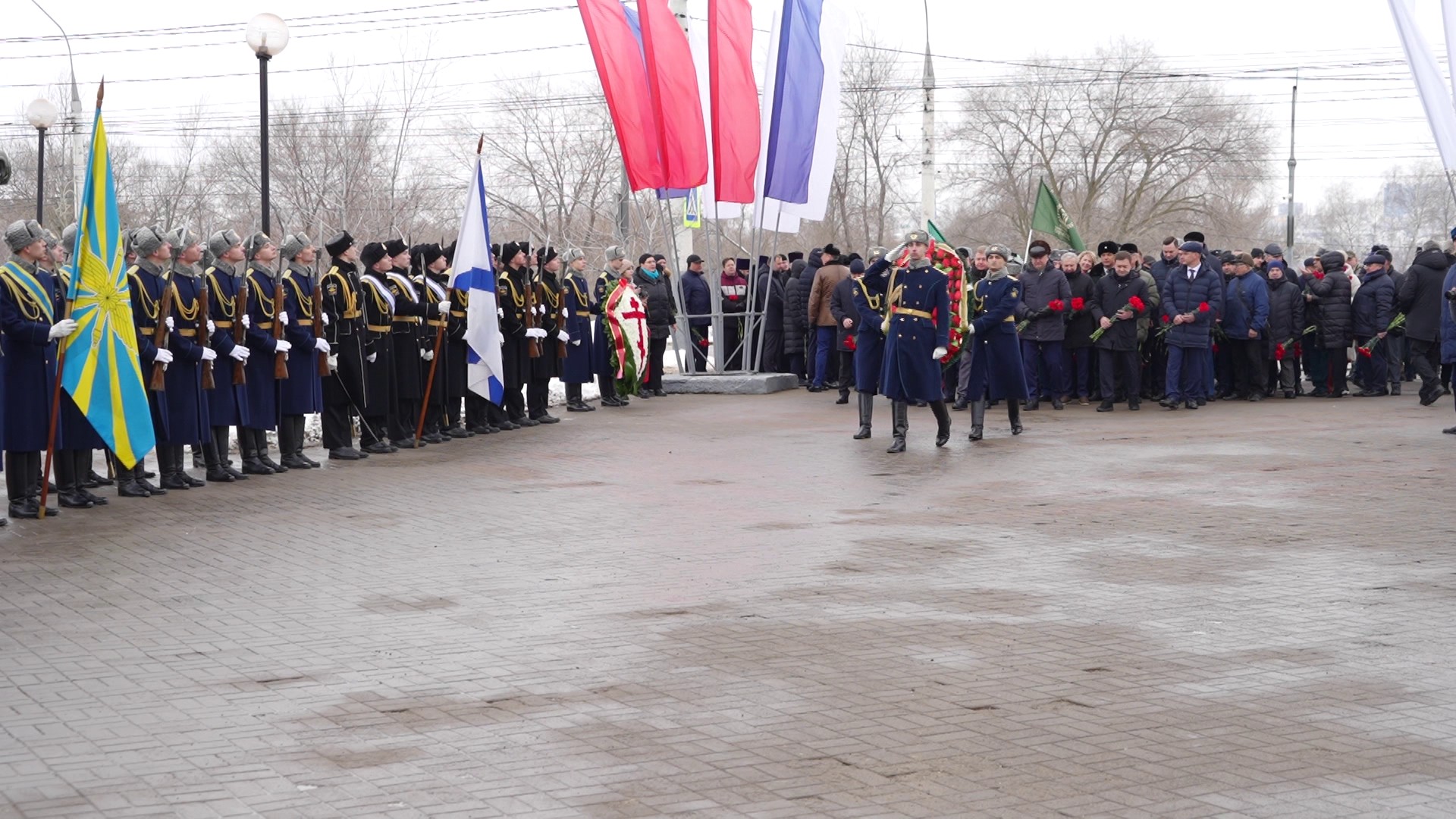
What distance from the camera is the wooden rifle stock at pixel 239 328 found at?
1367cm

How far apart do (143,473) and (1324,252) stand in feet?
50.6

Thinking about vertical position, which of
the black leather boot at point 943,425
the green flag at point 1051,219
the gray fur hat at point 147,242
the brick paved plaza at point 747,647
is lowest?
the brick paved plaza at point 747,647

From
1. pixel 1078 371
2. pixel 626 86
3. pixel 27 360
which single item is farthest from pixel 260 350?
pixel 1078 371

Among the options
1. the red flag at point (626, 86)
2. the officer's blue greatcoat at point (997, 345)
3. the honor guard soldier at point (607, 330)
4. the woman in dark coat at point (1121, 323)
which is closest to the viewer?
the officer's blue greatcoat at point (997, 345)

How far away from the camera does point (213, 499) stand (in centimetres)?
1265

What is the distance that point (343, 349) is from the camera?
15.6 metres

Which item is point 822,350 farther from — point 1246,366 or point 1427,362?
point 1427,362

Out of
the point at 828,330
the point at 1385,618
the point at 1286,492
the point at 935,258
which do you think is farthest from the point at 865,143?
the point at 1385,618

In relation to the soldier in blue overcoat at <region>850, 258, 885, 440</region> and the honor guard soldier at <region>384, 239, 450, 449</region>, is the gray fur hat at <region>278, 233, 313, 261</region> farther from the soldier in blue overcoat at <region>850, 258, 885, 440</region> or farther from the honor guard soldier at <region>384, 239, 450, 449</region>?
the soldier in blue overcoat at <region>850, 258, 885, 440</region>

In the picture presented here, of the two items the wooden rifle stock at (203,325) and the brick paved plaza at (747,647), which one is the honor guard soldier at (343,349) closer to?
the wooden rifle stock at (203,325)

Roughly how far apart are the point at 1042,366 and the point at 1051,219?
3.20 meters

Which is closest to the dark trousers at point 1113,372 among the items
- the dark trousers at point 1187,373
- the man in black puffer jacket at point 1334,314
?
the dark trousers at point 1187,373

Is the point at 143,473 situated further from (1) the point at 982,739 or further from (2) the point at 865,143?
(2) the point at 865,143

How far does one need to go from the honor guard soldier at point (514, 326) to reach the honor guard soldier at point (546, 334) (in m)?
0.18
